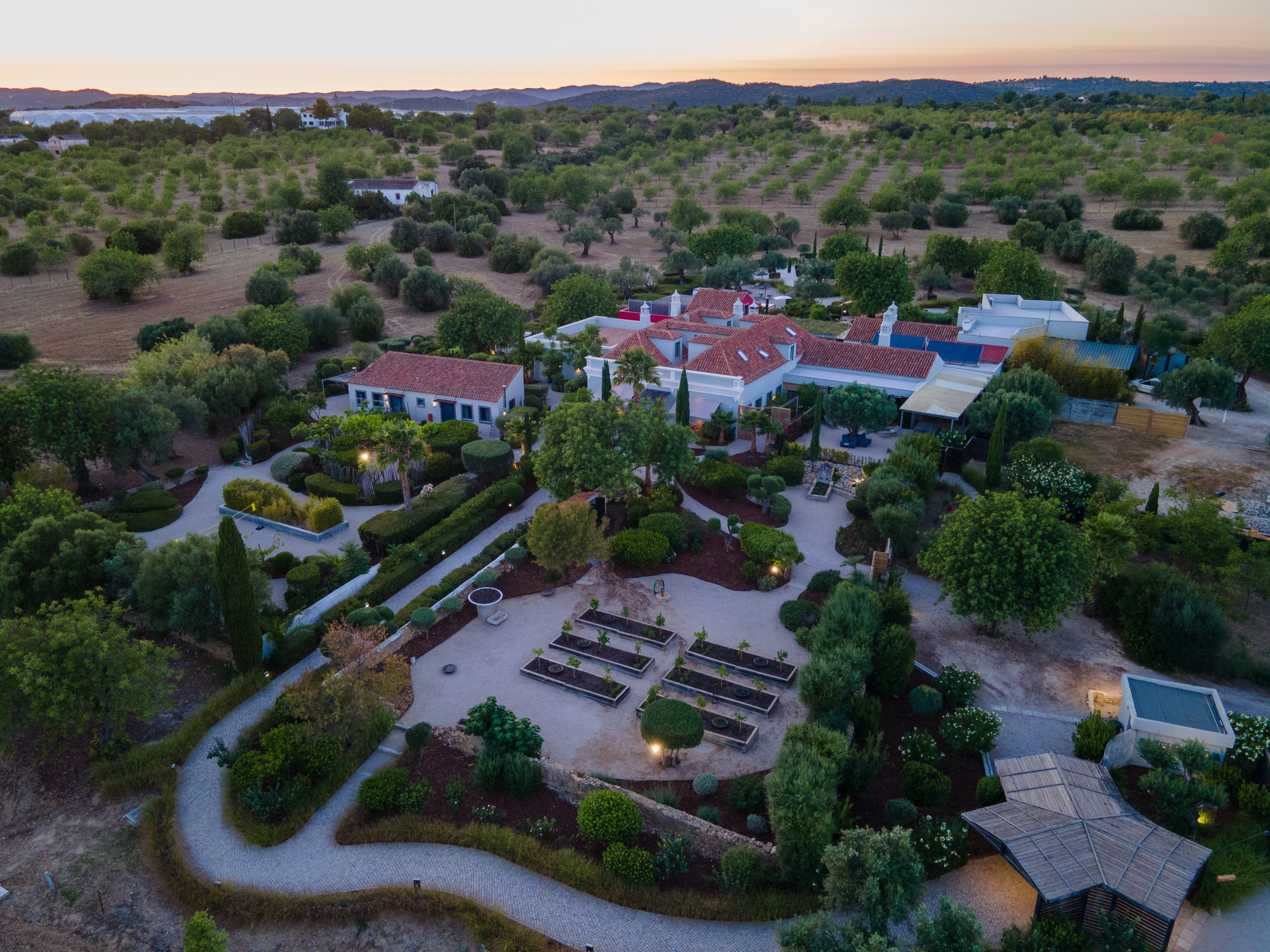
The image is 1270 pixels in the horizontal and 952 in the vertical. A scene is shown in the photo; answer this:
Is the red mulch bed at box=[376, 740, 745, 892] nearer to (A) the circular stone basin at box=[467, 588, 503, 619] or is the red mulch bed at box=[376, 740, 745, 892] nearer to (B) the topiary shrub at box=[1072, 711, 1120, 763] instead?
(A) the circular stone basin at box=[467, 588, 503, 619]

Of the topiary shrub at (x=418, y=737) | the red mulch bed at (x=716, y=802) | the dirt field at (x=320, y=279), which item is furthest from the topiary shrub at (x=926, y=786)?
the dirt field at (x=320, y=279)

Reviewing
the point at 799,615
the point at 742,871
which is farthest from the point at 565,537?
the point at 742,871

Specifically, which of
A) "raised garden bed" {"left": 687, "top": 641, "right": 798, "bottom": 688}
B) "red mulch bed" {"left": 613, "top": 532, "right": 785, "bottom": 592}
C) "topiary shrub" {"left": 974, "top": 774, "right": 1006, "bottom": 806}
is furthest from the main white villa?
"topiary shrub" {"left": 974, "top": 774, "right": 1006, "bottom": 806}

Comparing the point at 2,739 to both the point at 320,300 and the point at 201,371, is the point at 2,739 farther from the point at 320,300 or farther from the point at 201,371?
the point at 320,300

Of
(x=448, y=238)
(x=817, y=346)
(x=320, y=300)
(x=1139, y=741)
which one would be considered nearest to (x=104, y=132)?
(x=448, y=238)

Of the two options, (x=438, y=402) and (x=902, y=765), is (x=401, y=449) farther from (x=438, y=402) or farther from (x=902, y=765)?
(x=902, y=765)

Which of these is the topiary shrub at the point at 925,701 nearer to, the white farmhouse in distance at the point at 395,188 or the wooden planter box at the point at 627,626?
the wooden planter box at the point at 627,626

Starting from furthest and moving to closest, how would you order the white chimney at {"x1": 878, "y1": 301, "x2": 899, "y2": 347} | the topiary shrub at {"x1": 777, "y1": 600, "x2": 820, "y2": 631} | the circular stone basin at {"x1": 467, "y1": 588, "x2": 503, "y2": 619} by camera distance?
1. the white chimney at {"x1": 878, "y1": 301, "x2": 899, "y2": 347}
2. the circular stone basin at {"x1": 467, "y1": 588, "x2": 503, "y2": 619}
3. the topiary shrub at {"x1": 777, "y1": 600, "x2": 820, "y2": 631}
